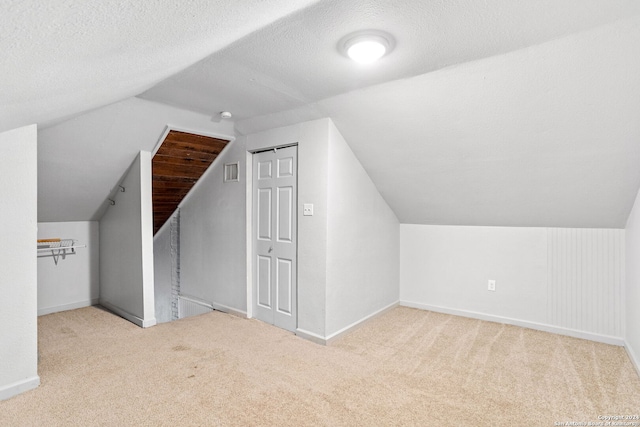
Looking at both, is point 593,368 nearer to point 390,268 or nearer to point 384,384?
point 384,384

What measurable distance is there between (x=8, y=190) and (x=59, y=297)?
2464 mm

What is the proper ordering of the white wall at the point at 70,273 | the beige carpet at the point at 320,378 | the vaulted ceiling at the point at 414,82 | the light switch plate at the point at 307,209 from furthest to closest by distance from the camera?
the white wall at the point at 70,273, the light switch plate at the point at 307,209, the beige carpet at the point at 320,378, the vaulted ceiling at the point at 414,82

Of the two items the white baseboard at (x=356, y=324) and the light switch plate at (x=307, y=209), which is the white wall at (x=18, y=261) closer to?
the light switch plate at (x=307, y=209)

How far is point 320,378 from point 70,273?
3.48m

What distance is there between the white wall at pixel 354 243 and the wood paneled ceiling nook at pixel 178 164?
1530 millimetres

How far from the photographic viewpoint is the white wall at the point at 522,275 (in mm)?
3158

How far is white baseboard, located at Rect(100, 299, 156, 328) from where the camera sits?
141 inches

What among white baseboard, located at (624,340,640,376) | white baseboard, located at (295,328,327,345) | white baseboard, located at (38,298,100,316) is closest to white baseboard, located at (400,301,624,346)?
white baseboard, located at (624,340,640,376)

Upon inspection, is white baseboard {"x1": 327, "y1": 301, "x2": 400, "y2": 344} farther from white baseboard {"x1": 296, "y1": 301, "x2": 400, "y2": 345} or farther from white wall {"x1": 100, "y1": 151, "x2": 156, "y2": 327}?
white wall {"x1": 100, "y1": 151, "x2": 156, "y2": 327}

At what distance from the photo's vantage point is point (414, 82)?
2.48 metres

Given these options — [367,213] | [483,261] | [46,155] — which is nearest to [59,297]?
[46,155]

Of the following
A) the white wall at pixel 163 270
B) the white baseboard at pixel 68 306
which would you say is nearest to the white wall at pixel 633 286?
the white wall at pixel 163 270

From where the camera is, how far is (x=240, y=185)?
393 cm

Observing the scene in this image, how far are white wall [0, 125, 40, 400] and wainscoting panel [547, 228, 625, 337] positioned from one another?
4.32m
